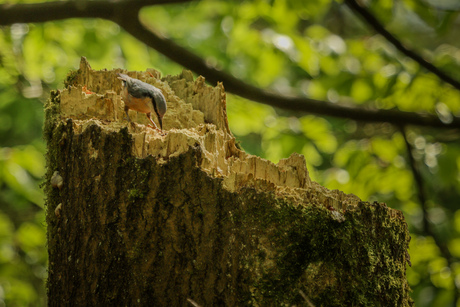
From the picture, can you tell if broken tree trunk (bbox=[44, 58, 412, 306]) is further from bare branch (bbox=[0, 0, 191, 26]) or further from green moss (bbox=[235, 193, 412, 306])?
bare branch (bbox=[0, 0, 191, 26])

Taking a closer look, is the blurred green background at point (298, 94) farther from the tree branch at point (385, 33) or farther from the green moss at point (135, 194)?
the green moss at point (135, 194)

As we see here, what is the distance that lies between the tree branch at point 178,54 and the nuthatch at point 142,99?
166cm

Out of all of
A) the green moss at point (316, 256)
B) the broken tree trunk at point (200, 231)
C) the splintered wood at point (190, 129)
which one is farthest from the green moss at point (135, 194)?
the green moss at point (316, 256)

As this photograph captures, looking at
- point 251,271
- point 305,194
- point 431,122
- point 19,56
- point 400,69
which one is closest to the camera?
point 251,271

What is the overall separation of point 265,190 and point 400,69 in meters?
2.97

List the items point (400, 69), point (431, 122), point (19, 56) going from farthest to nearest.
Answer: point (19, 56), point (400, 69), point (431, 122)

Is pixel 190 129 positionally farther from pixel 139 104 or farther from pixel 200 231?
pixel 200 231

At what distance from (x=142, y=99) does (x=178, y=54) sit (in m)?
1.92

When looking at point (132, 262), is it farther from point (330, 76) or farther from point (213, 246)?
point (330, 76)

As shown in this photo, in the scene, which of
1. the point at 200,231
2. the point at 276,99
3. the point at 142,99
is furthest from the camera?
the point at 276,99

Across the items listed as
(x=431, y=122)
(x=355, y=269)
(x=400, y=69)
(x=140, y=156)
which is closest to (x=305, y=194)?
(x=355, y=269)

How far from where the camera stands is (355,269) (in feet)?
5.27

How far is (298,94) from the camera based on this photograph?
4.86 meters

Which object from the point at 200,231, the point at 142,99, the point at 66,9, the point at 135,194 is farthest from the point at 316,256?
the point at 66,9
